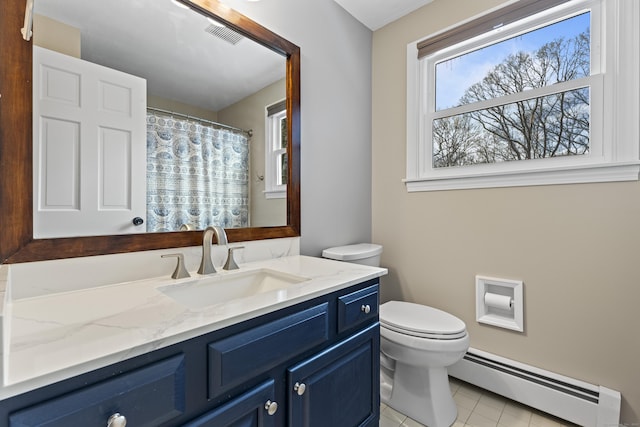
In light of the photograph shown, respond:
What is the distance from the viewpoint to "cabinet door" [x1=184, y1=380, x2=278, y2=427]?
0.67m

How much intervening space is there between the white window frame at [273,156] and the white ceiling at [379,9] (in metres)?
1.00

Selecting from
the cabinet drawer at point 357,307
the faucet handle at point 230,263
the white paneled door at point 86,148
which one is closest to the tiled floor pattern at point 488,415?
the cabinet drawer at point 357,307

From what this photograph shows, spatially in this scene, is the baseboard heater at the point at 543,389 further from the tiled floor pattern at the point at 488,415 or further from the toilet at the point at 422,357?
the toilet at the point at 422,357

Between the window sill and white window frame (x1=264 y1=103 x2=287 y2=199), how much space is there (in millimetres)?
937

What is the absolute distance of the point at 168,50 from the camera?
1.16 m

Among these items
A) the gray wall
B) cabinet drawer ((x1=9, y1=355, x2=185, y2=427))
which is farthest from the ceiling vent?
cabinet drawer ((x1=9, y1=355, x2=185, y2=427))

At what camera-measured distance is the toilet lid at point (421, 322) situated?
1383 mm

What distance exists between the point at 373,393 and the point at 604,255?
4.15 ft

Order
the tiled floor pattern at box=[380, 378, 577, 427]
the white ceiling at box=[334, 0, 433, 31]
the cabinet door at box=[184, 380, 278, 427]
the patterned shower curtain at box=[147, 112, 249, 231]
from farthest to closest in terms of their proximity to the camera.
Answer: the white ceiling at box=[334, 0, 433, 31] < the tiled floor pattern at box=[380, 378, 577, 427] < the patterned shower curtain at box=[147, 112, 249, 231] < the cabinet door at box=[184, 380, 278, 427]

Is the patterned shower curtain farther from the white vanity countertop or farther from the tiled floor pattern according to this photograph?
the tiled floor pattern

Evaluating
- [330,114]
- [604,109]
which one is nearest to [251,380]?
[330,114]

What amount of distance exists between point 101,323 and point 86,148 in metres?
0.59

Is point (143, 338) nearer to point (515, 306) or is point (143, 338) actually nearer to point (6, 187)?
point (6, 187)

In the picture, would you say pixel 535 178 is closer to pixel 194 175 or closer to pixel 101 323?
pixel 194 175
